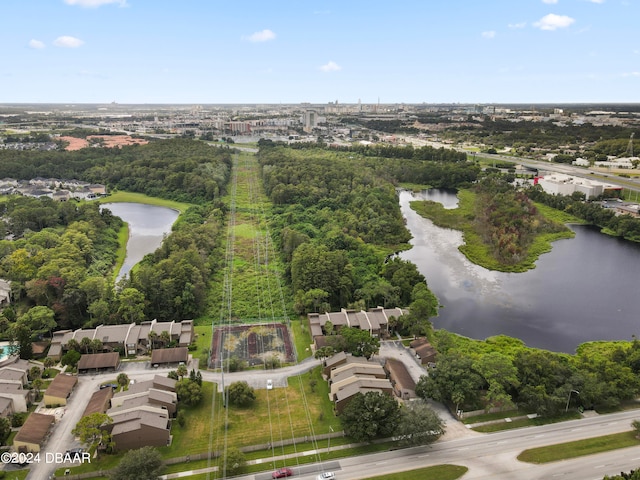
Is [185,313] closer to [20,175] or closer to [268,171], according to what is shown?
[268,171]

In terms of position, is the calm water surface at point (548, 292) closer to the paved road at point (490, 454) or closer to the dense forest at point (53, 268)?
the paved road at point (490, 454)

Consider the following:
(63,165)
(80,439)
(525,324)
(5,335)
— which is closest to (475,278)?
(525,324)

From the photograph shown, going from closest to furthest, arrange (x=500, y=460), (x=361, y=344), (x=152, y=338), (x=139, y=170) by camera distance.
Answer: (x=500, y=460)
(x=361, y=344)
(x=152, y=338)
(x=139, y=170)

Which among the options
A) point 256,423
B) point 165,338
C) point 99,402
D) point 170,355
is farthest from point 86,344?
point 256,423

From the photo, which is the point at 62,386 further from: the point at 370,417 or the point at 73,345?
the point at 370,417

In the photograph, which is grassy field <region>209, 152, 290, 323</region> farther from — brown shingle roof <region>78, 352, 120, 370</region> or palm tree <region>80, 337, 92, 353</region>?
palm tree <region>80, 337, 92, 353</region>

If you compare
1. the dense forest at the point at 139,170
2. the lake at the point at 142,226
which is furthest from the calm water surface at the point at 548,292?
the dense forest at the point at 139,170
